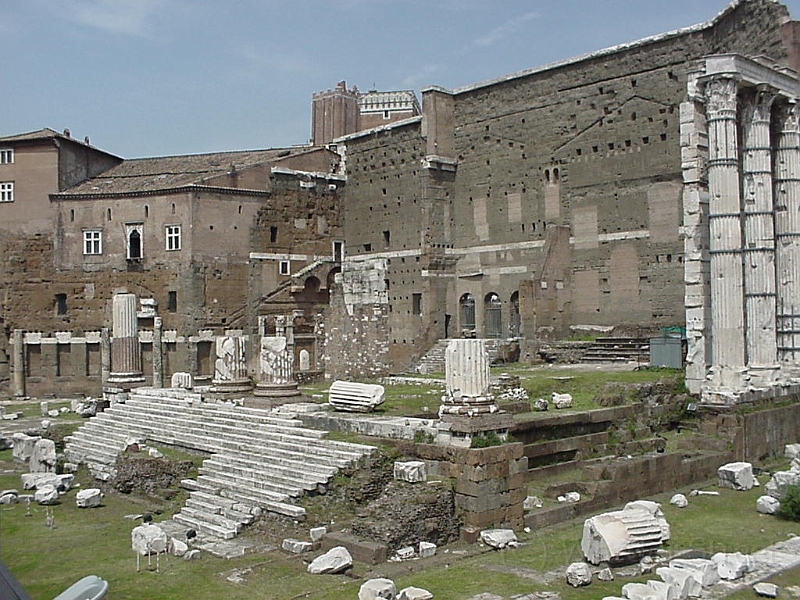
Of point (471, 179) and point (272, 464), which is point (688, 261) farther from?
point (471, 179)

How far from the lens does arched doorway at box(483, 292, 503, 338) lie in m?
32.6

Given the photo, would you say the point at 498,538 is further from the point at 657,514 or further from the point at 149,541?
the point at 149,541

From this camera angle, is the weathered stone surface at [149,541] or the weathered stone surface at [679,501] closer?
the weathered stone surface at [149,541]

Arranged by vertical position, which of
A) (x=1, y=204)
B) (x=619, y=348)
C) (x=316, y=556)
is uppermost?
(x=1, y=204)

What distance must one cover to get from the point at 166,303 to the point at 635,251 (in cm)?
1780

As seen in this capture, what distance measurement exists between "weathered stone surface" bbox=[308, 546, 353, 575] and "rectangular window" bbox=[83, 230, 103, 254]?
2683 cm

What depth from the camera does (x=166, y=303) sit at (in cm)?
3391

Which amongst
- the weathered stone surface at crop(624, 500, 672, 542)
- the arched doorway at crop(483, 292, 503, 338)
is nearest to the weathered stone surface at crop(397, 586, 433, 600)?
the weathered stone surface at crop(624, 500, 672, 542)

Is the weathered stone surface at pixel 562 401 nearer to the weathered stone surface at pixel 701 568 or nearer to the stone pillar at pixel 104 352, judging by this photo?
the weathered stone surface at pixel 701 568

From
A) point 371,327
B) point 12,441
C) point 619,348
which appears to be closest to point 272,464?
point 12,441

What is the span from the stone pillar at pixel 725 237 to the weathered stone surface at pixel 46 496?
13.9 m

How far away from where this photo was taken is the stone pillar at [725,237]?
63.7 feet

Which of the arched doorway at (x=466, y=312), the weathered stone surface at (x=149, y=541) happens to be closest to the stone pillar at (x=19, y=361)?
the arched doorway at (x=466, y=312)

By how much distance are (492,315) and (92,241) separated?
53.1 ft
